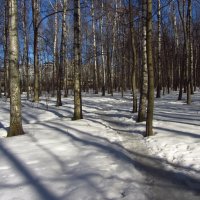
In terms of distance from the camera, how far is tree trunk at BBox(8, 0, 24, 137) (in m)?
10.1

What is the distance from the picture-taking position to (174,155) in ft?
26.0

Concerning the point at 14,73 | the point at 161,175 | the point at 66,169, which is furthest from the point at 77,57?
the point at 161,175

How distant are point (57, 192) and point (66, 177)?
2.54 feet

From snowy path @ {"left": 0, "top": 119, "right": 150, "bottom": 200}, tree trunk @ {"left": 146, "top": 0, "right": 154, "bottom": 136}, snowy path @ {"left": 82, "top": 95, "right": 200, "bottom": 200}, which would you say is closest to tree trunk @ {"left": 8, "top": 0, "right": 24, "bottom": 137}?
snowy path @ {"left": 0, "top": 119, "right": 150, "bottom": 200}

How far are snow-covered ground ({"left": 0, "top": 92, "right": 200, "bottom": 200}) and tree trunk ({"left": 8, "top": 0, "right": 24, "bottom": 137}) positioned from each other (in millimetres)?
585

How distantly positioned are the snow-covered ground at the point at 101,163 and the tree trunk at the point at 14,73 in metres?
0.58

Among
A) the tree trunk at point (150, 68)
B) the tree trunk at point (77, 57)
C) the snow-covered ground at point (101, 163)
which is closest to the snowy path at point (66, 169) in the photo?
the snow-covered ground at point (101, 163)

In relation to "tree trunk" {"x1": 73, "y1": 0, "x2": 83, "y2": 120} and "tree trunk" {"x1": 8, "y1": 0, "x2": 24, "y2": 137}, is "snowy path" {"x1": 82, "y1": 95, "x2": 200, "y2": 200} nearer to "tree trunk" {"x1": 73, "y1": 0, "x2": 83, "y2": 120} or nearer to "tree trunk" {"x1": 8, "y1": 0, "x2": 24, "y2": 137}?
"tree trunk" {"x1": 8, "y1": 0, "x2": 24, "y2": 137}

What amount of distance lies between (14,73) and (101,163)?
4499 mm

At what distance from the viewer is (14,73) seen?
10.2 metres

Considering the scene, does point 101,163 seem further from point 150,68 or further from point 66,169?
point 150,68

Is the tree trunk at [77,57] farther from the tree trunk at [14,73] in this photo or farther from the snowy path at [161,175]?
the snowy path at [161,175]

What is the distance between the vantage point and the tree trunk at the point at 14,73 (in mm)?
10102

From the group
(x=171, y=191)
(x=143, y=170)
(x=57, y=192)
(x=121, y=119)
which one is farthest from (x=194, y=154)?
(x=121, y=119)
